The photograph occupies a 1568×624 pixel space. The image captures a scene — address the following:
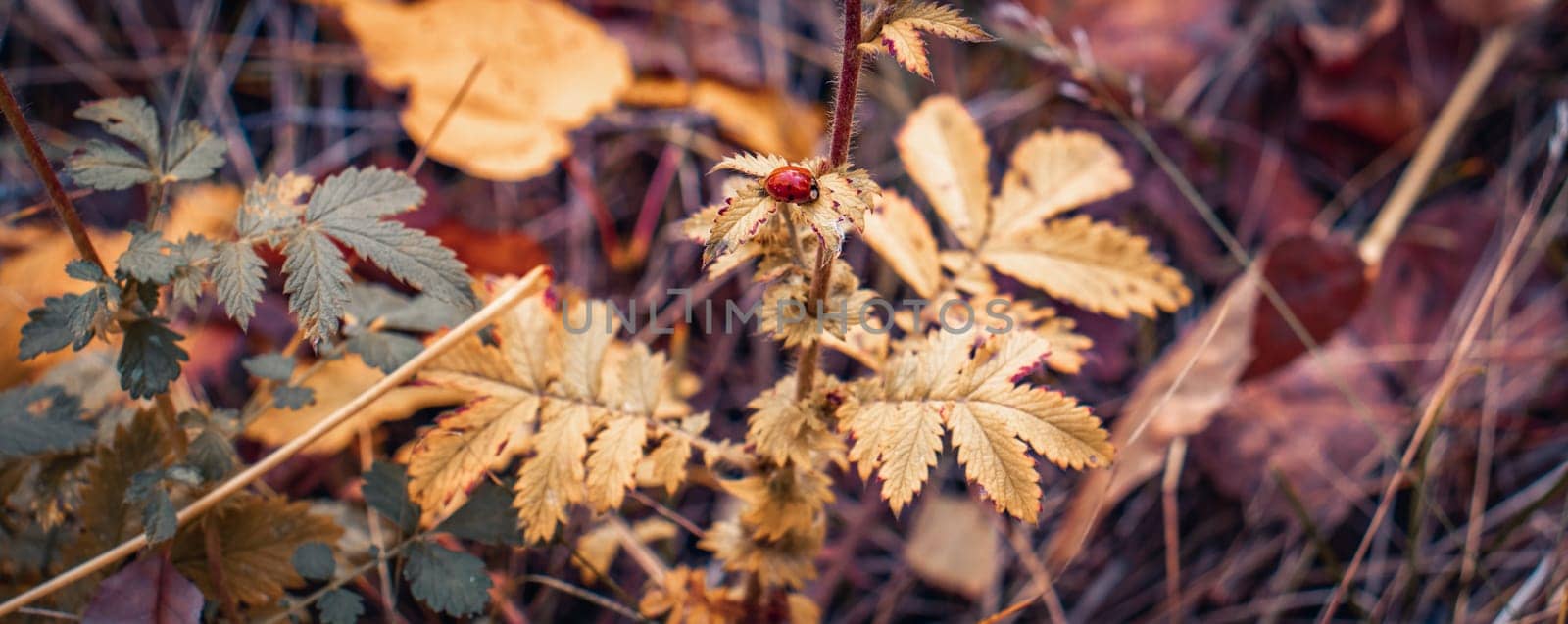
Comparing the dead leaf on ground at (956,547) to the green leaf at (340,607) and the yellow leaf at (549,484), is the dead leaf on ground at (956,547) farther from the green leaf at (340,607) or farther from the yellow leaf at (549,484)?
the green leaf at (340,607)

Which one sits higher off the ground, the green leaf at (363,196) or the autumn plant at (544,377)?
the green leaf at (363,196)

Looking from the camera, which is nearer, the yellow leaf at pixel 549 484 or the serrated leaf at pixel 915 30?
the serrated leaf at pixel 915 30

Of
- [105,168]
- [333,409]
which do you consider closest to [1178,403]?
[333,409]

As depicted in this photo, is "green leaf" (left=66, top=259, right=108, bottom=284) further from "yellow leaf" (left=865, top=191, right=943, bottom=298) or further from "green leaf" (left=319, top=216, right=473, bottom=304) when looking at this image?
"yellow leaf" (left=865, top=191, right=943, bottom=298)

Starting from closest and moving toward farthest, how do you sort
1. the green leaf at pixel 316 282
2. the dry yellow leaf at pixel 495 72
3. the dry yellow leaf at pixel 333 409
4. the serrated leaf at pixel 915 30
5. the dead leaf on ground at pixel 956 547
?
the serrated leaf at pixel 915 30
the green leaf at pixel 316 282
the dry yellow leaf at pixel 333 409
the dead leaf on ground at pixel 956 547
the dry yellow leaf at pixel 495 72

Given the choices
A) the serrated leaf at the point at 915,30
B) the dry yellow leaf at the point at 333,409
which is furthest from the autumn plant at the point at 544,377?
the dry yellow leaf at the point at 333,409

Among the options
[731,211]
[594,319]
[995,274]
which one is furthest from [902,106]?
[731,211]
